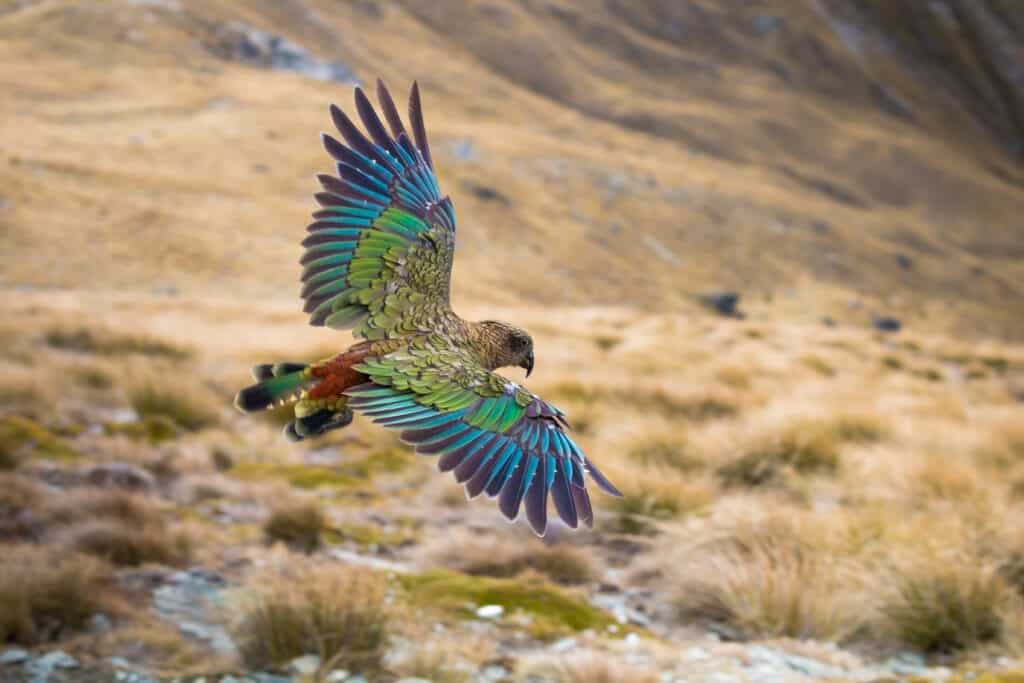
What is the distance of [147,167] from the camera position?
56.8 m

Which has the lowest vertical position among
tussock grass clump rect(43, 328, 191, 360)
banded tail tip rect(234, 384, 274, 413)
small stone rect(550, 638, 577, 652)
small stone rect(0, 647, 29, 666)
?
tussock grass clump rect(43, 328, 191, 360)

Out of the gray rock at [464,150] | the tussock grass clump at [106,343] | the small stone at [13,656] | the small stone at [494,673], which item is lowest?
the tussock grass clump at [106,343]

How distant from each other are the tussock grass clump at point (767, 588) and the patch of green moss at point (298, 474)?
10.4ft

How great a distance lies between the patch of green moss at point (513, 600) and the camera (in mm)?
5070

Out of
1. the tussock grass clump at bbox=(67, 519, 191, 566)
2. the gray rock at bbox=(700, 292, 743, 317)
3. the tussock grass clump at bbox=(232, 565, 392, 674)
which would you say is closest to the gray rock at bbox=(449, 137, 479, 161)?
the gray rock at bbox=(700, 292, 743, 317)

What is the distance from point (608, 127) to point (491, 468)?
A: 117m

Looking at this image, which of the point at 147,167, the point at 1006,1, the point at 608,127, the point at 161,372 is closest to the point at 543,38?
the point at 608,127

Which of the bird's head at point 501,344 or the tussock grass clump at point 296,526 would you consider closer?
the bird's head at point 501,344

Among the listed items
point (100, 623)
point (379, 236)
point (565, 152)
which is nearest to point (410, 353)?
point (379, 236)

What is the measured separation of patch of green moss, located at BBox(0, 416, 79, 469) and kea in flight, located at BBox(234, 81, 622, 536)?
185 inches

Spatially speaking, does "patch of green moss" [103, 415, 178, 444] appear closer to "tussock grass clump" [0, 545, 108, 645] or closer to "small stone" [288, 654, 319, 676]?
"tussock grass clump" [0, 545, 108, 645]

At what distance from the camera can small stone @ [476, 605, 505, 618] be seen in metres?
5.07

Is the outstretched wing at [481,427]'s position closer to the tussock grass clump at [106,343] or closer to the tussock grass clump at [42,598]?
the tussock grass clump at [42,598]

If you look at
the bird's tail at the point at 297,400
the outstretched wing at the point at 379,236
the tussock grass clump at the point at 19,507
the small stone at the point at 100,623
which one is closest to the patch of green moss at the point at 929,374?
the tussock grass clump at the point at 19,507
